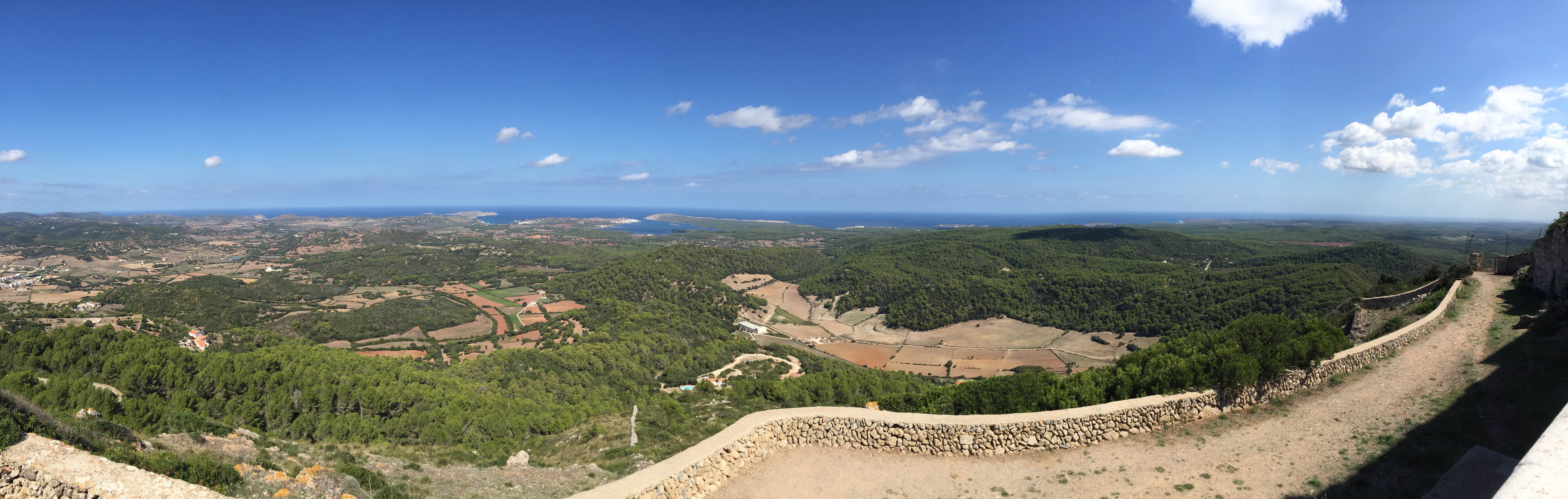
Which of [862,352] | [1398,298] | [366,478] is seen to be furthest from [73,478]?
[862,352]

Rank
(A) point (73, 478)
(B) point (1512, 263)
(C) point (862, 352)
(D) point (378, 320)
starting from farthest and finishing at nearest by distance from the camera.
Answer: (C) point (862, 352)
(D) point (378, 320)
(B) point (1512, 263)
(A) point (73, 478)

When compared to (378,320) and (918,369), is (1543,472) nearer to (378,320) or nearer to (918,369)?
(918,369)

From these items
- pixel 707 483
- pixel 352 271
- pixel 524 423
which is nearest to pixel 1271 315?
pixel 707 483

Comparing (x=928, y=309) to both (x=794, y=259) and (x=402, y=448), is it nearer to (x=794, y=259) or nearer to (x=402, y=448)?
(x=794, y=259)

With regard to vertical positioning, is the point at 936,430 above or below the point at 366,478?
above

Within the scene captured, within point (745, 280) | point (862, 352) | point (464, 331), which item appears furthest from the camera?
point (745, 280)

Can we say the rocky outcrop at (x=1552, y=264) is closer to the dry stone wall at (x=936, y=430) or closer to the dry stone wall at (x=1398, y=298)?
the dry stone wall at (x=1398, y=298)

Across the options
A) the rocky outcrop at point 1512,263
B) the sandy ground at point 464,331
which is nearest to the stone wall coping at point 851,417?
the rocky outcrop at point 1512,263
